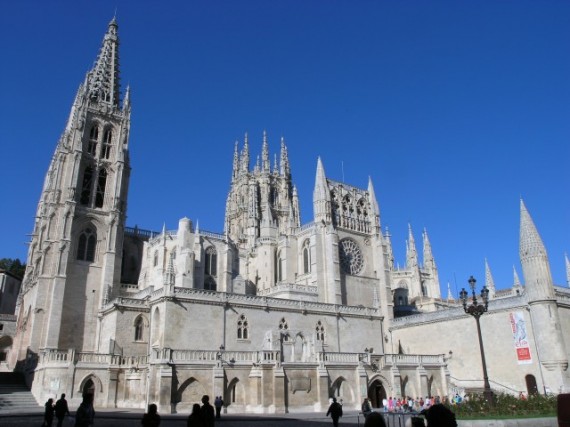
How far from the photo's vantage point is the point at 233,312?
116 feet

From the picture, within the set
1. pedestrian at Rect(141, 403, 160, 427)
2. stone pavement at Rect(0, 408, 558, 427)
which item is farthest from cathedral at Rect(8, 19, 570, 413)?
pedestrian at Rect(141, 403, 160, 427)

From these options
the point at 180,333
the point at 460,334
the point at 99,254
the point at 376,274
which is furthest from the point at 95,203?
the point at 460,334

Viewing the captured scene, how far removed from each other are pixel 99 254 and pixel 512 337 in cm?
3622

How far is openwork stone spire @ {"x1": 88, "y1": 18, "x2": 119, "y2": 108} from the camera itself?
176ft

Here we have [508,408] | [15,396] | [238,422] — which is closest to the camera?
[508,408]

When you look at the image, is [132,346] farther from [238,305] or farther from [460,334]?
[460,334]

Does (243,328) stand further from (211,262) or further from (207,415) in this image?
(207,415)

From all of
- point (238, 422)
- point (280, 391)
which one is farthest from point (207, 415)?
point (280, 391)

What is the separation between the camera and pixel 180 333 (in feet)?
106

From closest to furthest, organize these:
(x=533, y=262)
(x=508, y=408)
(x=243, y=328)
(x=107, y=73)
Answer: (x=508, y=408)
(x=533, y=262)
(x=243, y=328)
(x=107, y=73)

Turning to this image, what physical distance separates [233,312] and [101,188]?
23.4m

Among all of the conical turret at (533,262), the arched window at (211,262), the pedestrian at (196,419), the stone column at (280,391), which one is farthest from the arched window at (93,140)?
the pedestrian at (196,419)

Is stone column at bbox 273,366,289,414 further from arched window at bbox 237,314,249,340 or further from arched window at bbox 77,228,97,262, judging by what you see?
arched window at bbox 77,228,97,262

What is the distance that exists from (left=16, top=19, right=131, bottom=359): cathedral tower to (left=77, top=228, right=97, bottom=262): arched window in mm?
88
